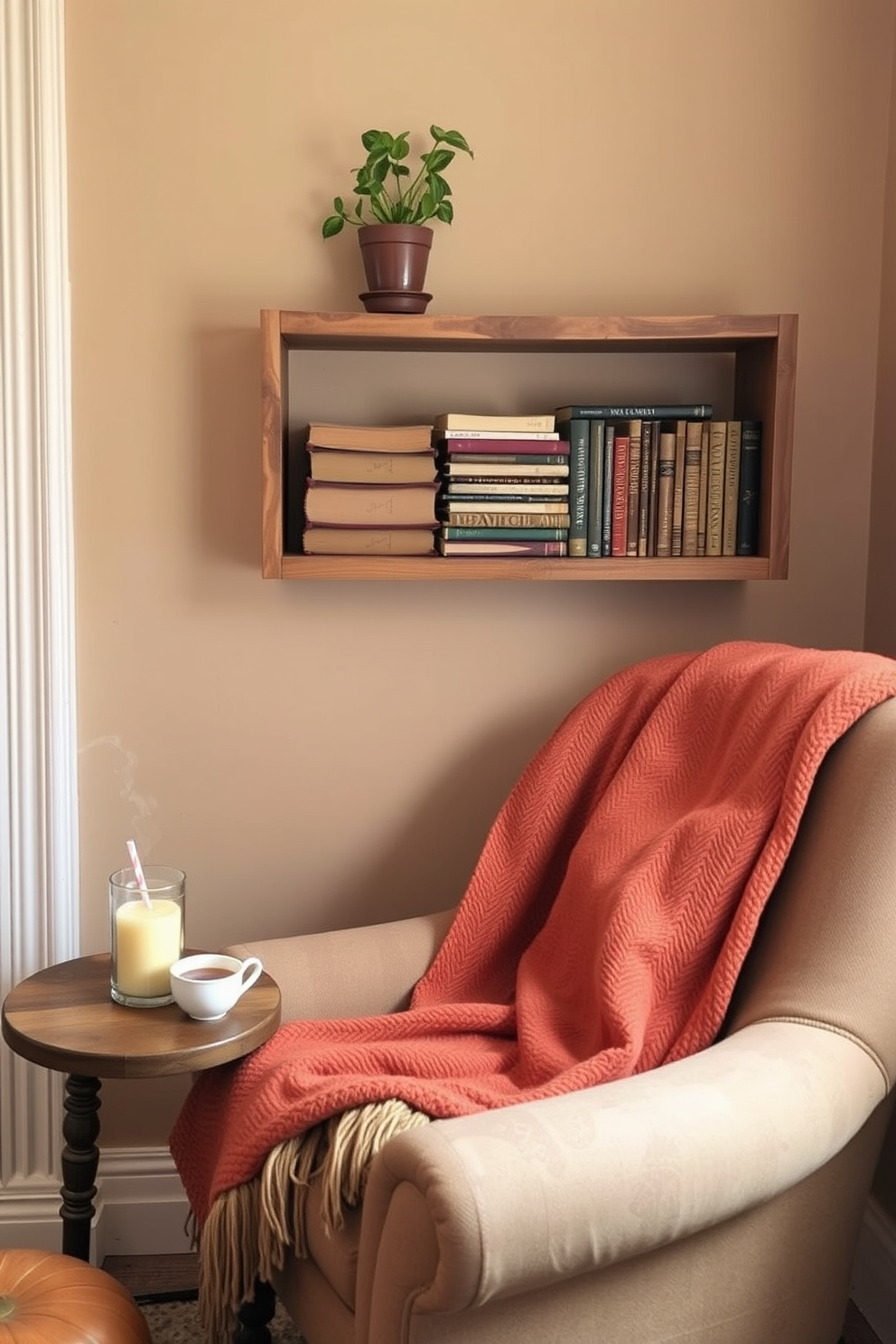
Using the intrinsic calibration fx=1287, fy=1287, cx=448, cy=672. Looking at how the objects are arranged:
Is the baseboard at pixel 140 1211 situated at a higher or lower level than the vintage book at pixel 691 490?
lower

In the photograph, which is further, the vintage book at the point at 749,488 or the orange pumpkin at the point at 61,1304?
the vintage book at the point at 749,488

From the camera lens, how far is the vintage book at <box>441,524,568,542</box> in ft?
6.13

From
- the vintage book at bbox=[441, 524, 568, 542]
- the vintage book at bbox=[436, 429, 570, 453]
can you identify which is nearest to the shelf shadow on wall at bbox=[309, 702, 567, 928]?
the vintage book at bbox=[441, 524, 568, 542]

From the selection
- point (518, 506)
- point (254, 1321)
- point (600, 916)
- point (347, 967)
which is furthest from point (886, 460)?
point (254, 1321)

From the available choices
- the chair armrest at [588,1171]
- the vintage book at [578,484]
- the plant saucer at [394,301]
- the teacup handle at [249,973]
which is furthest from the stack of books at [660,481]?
the chair armrest at [588,1171]

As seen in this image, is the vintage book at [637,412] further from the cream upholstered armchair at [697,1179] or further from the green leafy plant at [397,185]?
the cream upholstered armchair at [697,1179]

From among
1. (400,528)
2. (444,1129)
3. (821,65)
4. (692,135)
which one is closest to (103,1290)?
(444,1129)

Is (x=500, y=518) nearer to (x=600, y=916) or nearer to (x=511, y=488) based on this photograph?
(x=511, y=488)

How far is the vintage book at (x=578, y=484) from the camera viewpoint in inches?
74.3

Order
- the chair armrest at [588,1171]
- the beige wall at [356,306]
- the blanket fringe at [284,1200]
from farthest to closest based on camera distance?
the beige wall at [356,306] < the blanket fringe at [284,1200] < the chair armrest at [588,1171]

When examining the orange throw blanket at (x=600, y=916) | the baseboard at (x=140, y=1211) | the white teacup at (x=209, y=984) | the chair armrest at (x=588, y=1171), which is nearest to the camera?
the chair armrest at (x=588, y=1171)

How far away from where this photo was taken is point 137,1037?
1.49m

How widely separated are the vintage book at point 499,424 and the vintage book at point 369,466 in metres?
0.06

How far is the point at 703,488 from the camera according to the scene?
1.91 m
